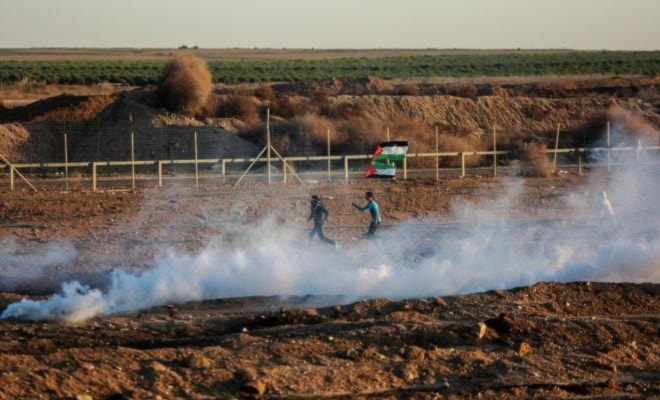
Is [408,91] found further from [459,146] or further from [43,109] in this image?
[43,109]

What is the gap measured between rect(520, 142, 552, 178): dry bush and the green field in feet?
174

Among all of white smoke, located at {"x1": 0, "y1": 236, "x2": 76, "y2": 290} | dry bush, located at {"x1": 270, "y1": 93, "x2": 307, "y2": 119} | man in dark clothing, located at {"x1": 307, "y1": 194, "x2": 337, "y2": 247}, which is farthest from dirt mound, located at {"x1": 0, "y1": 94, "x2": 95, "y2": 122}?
man in dark clothing, located at {"x1": 307, "y1": 194, "x2": 337, "y2": 247}

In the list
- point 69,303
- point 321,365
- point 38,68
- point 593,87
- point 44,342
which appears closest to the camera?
Answer: point 321,365

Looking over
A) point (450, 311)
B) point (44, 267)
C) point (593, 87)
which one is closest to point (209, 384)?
point (450, 311)

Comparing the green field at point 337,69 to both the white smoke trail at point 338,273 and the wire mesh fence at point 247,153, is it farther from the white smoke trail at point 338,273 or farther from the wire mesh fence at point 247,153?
the white smoke trail at point 338,273

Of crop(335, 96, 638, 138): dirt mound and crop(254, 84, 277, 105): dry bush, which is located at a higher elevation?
crop(254, 84, 277, 105): dry bush

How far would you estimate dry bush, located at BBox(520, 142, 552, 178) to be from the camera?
42406 millimetres

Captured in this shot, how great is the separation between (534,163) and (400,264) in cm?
1549

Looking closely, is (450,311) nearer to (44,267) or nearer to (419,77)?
(44,267)

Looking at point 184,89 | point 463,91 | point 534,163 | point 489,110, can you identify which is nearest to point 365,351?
point 534,163

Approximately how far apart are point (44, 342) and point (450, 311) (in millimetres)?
6542

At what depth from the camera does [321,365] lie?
1659cm

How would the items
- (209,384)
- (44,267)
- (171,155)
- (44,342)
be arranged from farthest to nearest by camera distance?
(171,155) → (44,267) → (44,342) → (209,384)

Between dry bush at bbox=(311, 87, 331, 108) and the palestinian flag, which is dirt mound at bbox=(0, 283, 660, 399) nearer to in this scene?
the palestinian flag
